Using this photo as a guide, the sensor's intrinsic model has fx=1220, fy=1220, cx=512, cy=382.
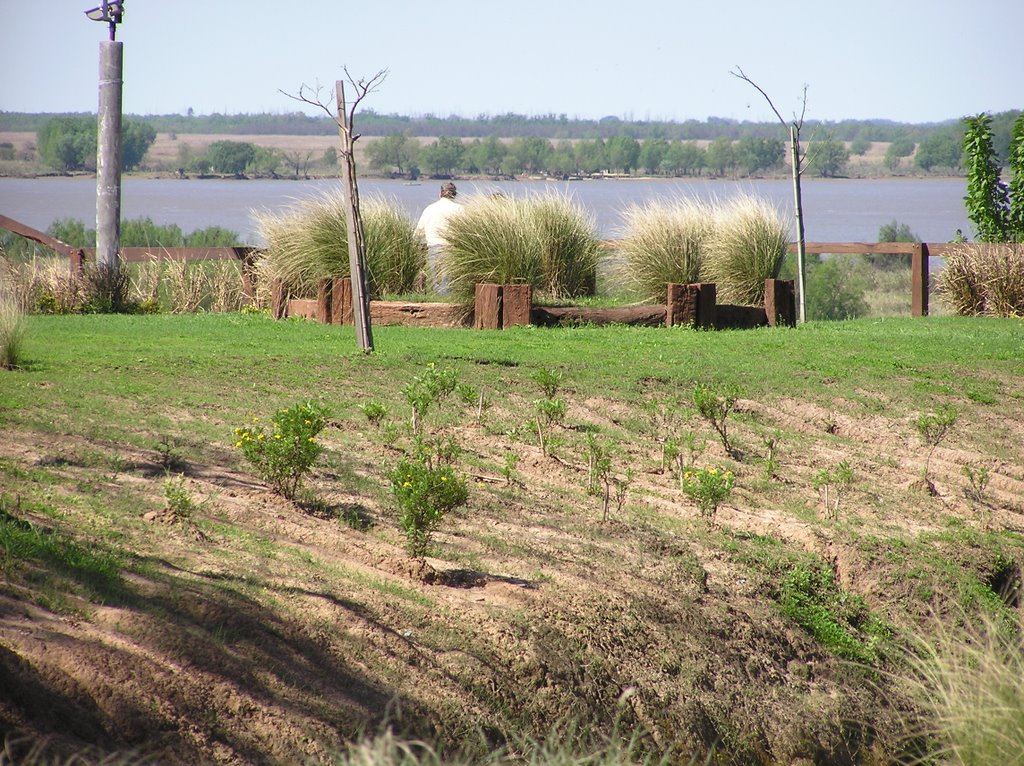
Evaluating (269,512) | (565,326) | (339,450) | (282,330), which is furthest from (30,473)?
(565,326)

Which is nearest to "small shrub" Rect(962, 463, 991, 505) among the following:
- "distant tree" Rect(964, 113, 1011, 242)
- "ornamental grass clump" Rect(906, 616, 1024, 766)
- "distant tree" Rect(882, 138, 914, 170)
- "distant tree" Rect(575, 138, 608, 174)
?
"ornamental grass clump" Rect(906, 616, 1024, 766)

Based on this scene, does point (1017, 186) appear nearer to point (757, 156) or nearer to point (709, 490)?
point (709, 490)

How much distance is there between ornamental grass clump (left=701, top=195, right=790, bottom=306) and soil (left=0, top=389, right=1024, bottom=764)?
783 cm

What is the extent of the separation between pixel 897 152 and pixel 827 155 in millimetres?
29981

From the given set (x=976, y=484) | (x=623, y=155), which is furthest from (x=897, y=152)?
(x=976, y=484)

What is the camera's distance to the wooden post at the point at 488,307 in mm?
13336

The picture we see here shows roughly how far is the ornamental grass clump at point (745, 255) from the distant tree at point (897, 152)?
94760 mm

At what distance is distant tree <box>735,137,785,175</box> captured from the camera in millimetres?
70000

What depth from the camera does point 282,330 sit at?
12.8 m

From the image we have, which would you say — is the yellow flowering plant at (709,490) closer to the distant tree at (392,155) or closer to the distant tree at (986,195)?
the distant tree at (986,195)

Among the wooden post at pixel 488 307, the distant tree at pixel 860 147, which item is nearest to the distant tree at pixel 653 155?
the distant tree at pixel 860 147

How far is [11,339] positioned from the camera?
8.85 meters

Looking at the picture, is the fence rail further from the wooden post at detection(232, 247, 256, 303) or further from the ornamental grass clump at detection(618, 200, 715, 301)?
the ornamental grass clump at detection(618, 200, 715, 301)

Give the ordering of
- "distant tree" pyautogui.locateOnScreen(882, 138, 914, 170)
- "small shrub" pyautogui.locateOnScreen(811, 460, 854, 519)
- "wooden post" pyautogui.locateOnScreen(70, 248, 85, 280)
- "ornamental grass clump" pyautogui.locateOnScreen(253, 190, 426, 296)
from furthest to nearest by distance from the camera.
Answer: "distant tree" pyautogui.locateOnScreen(882, 138, 914, 170) < "wooden post" pyautogui.locateOnScreen(70, 248, 85, 280) < "ornamental grass clump" pyautogui.locateOnScreen(253, 190, 426, 296) < "small shrub" pyautogui.locateOnScreen(811, 460, 854, 519)
